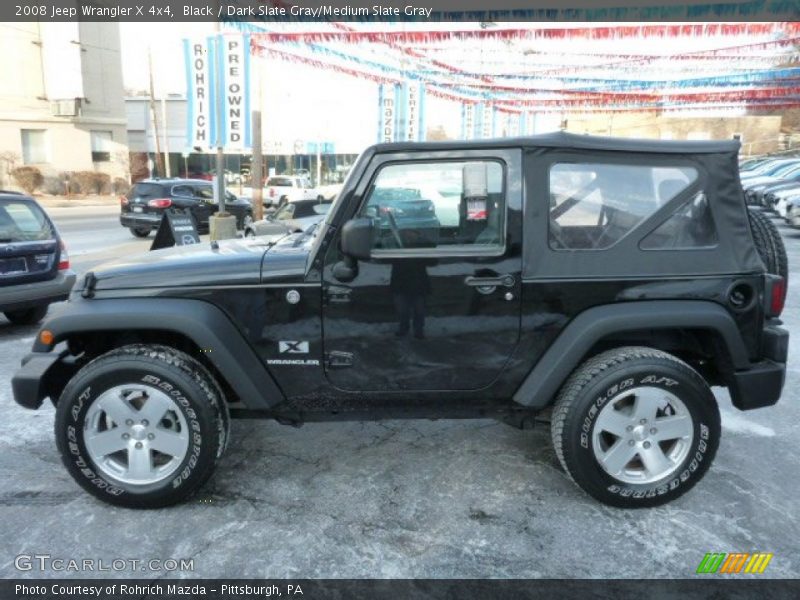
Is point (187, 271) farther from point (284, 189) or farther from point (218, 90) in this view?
Result: point (284, 189)

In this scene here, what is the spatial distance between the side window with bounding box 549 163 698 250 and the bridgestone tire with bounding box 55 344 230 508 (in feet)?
6.42

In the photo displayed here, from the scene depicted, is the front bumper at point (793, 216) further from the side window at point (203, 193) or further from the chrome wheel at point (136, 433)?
the side window at point (203, 193)

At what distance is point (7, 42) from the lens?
30.5 meters

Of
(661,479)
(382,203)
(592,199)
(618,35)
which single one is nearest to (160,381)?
(382,203)

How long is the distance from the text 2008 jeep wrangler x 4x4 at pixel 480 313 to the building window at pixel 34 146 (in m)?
35.7

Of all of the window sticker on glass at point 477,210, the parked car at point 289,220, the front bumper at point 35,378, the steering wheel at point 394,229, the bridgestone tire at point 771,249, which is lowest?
the front bumper at point 35,378

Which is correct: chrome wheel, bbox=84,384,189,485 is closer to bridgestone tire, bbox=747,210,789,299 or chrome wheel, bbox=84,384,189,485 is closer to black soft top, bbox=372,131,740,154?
black soft top, bbox=372,131,740,154

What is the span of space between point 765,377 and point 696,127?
201 ft

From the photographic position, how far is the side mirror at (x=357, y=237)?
2.81 metres

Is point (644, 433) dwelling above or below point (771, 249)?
below

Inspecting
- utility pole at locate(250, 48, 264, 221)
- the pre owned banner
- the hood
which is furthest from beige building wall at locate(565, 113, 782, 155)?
the hood

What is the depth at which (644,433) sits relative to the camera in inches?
120

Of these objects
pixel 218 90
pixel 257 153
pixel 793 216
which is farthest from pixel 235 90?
pixel 793 216

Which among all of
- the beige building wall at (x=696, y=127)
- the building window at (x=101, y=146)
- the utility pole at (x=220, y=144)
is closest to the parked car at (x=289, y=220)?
the utility pole at (x=220, y=144)
